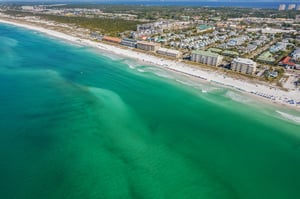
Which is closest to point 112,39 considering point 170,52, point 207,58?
point 170,52

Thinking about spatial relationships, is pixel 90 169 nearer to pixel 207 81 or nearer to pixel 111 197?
pixel 111 197

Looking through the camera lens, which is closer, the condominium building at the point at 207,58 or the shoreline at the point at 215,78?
the shoreline at the point at 215,78

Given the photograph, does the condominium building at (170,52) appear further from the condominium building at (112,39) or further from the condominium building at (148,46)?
the condominium building at (112,39)

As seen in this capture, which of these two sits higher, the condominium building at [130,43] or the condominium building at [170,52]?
the condominium building at [130,43]

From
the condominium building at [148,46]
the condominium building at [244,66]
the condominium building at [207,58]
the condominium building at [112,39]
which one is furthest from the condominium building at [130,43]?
the condominium building at [244,66]

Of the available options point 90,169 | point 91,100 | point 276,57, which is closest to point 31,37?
point 91,100

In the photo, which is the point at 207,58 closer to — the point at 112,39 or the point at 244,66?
the point at 244,66
